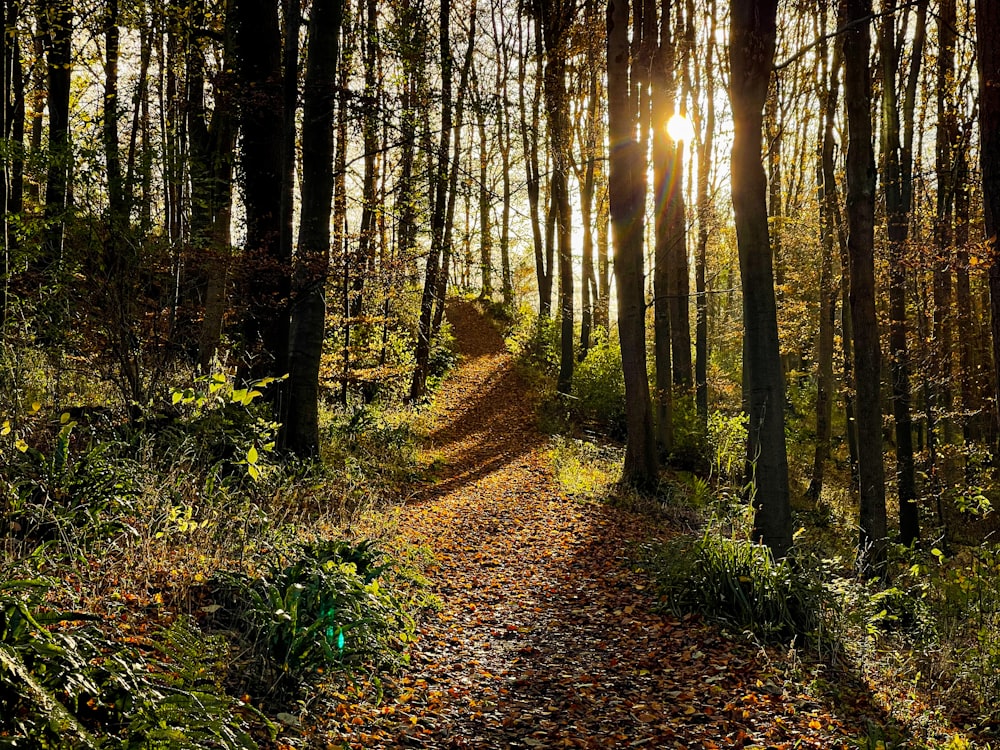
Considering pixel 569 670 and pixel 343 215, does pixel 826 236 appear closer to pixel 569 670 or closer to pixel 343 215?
pixel 343 215

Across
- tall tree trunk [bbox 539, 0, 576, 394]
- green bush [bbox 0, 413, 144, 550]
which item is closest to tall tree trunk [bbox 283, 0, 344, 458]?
green bush [bbox 0, 413, 144, 550]

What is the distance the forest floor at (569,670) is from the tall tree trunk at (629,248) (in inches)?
76.3

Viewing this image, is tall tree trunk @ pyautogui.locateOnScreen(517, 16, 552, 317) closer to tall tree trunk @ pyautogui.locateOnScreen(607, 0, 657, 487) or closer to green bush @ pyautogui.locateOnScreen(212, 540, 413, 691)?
tall tree trunk @ pyautogui.locateOnScreen(607, 0, 657, 487)

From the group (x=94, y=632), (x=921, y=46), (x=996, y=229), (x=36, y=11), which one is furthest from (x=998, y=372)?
(x=36, y=11)

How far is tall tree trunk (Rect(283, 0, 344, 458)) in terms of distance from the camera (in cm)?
810

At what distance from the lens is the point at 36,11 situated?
8656 mm

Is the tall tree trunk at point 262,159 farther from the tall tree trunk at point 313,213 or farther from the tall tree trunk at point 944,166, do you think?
the tall tree trunk at point 944,166

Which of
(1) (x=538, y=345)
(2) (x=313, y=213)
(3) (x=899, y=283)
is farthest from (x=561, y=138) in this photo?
(2) (x=313, y=213)

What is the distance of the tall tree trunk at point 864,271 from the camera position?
27.0ft

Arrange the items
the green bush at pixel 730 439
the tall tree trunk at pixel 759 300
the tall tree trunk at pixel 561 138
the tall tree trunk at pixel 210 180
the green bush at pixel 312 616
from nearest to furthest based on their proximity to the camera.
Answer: the green bush at pixel 312 616
the tall tree trunk at pixel 759 300
the tall tree trunk at pixel 210 180
the green bush at pixel 730 439
the tall tree trunk at pixel 561 138

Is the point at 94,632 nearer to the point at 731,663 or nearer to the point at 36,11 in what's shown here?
the point at 731,663

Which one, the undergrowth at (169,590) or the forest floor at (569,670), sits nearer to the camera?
the undergrowth at (169,590)

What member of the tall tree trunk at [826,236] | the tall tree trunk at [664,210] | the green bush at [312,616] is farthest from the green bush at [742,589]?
the tall tree trunk at [826,236]

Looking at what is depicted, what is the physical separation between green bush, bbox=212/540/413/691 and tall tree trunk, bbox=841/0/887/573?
630 centimetres
